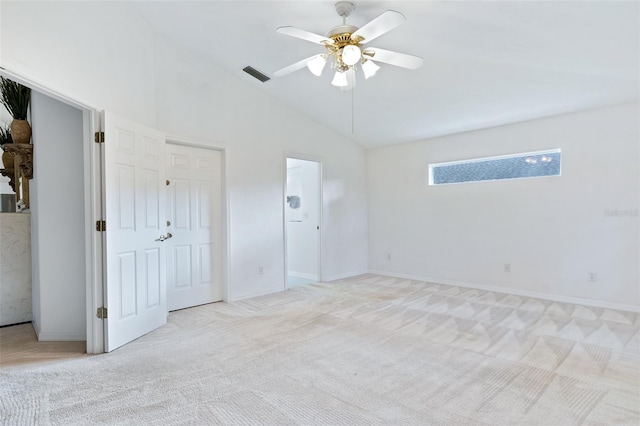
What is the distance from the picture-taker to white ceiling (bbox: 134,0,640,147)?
8.91 feet

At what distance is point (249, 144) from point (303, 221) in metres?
2.12

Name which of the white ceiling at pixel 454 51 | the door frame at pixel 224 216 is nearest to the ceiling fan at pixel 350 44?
the white ceiling at pixel 454 51

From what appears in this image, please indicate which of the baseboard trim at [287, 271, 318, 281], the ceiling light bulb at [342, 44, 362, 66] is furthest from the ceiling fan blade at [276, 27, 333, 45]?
the baseboard trim at [287, 271, 318, 281]

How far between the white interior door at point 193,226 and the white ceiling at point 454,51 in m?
1.35

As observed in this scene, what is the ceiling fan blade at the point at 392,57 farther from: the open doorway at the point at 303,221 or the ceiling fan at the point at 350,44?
the open doorway at the point at 303,221

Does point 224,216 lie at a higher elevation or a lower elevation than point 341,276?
higher

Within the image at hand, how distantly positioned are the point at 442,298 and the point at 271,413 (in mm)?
3190

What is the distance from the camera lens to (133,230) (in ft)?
10.1

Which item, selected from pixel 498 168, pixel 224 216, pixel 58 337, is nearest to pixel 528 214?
pixel 498 168

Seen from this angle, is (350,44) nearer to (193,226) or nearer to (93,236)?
(93,236)

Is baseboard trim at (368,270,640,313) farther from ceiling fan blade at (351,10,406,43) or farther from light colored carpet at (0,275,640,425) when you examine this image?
ceiling fan blade at (351,10,406,43)

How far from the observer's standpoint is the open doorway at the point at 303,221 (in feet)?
19.5

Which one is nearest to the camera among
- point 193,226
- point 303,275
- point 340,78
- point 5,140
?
point 340,78

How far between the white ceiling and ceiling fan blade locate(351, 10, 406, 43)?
576 millimetres
